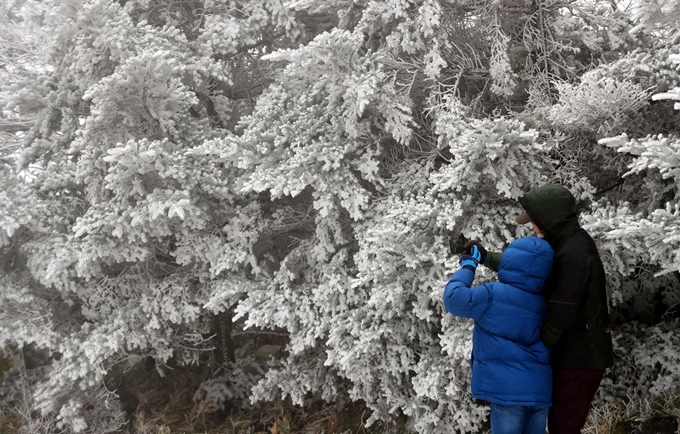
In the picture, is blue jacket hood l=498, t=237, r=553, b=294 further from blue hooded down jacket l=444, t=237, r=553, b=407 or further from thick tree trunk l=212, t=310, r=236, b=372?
thick tree trunk l=212, t=310, r=236, b=372

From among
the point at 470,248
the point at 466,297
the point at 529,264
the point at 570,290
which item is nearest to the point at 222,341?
the point at 470,248

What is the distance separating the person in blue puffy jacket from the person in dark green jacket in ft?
→ 0.24

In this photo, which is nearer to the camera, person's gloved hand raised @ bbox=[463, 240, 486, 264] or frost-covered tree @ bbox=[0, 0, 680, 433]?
person's gloved hand raised @ bbox=[463, 240, 486, 264]

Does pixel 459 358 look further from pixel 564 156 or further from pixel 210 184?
pixel 210 184

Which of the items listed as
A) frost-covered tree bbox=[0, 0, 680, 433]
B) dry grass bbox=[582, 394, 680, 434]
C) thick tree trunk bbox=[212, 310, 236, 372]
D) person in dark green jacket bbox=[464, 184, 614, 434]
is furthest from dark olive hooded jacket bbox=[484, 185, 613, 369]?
thick tree trunk bbox=[212, 310, 236, 372]

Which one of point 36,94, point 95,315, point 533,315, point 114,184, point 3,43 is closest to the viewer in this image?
point 533,315

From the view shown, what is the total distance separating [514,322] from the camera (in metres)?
2.84

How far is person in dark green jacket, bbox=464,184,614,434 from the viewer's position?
277 centimetres

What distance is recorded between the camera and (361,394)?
16.4 feet

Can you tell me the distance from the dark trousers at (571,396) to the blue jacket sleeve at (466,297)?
1.88 feet

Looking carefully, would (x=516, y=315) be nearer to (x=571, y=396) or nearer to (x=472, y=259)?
(x=472, y=259)

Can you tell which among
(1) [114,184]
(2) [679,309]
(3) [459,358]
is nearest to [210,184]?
(1) [114,184]

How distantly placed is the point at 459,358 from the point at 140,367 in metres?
4.71

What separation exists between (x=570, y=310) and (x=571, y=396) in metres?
0.51
